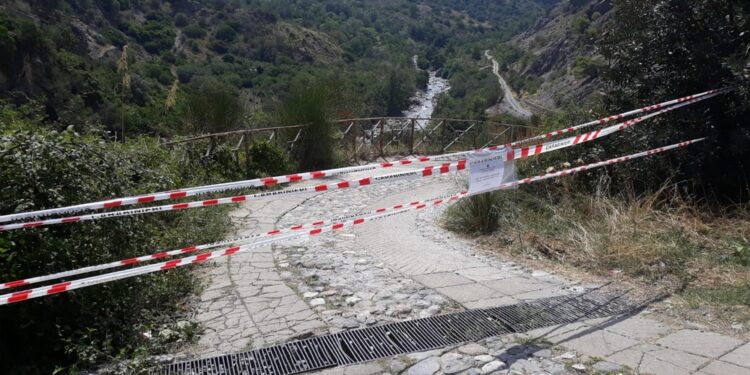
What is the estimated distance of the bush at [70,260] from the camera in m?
3.39

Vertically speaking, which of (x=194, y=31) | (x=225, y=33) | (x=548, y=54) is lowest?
(x=548, y=54)

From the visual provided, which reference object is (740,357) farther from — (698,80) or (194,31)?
(194,31)

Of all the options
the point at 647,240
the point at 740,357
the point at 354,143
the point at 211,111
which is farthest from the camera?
the point at 354,143

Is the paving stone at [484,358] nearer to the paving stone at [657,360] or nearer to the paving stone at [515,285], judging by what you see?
the paving stone at [657,360]

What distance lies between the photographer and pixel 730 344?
3469mm

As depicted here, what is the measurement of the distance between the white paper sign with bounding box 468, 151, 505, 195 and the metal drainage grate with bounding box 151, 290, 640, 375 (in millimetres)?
1157

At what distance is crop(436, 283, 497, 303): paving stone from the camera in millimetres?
4453

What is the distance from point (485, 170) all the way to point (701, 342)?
7.13 feet

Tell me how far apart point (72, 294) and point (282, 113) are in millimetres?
8404

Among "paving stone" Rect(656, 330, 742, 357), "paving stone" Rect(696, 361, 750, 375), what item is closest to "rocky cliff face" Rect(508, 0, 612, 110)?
"paving stone" Rect(656, 330, 742, 357)

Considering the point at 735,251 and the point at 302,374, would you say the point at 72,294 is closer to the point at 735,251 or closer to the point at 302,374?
the point at 302,374

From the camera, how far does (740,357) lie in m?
3.29

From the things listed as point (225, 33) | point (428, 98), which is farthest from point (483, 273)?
point (225, 33)

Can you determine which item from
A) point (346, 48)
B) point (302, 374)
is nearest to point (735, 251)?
point (302, 374)
